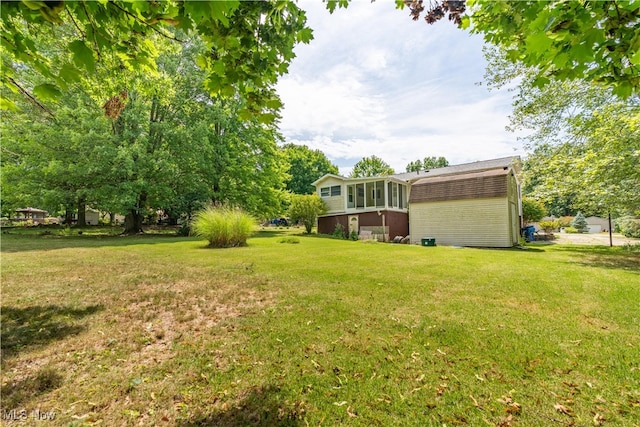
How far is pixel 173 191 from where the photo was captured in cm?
2006

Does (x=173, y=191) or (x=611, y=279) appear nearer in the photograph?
(x=611, y=279)

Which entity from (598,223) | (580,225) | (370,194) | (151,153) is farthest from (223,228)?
(598,223)

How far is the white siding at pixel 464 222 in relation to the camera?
15.9m

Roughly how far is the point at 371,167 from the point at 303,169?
48.0ft

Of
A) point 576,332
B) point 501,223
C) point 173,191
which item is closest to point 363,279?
point 576,332

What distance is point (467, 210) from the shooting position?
1700 centimetres

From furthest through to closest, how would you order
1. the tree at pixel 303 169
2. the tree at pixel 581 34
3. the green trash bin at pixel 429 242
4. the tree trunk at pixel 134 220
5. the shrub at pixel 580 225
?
the tree at pixel 303 169, the shrub at pixel 580 225, the tree trunk at pixel 134 220, the green trash bin at pixel 429 242, the tree at pixel 581 34

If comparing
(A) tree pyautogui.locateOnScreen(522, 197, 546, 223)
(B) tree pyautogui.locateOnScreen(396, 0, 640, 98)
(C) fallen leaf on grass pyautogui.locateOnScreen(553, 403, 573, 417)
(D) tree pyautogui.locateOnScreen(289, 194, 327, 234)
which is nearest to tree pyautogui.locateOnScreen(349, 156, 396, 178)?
(A) tree pyautogui.locateOnScreen(522, 197, 546, 223)

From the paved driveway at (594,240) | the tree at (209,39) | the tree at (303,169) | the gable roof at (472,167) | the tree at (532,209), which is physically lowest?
the paved driveway at (594,240)

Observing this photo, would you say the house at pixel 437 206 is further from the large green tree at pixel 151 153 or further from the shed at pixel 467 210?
the large green tree at pixel 151 153

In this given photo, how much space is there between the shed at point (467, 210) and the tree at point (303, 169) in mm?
26760

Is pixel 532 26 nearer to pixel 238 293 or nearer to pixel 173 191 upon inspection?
pixel 238 293

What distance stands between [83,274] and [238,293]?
4361 mm

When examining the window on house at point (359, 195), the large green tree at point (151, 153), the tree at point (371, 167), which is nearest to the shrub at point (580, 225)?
the tree at point (371, 167)
